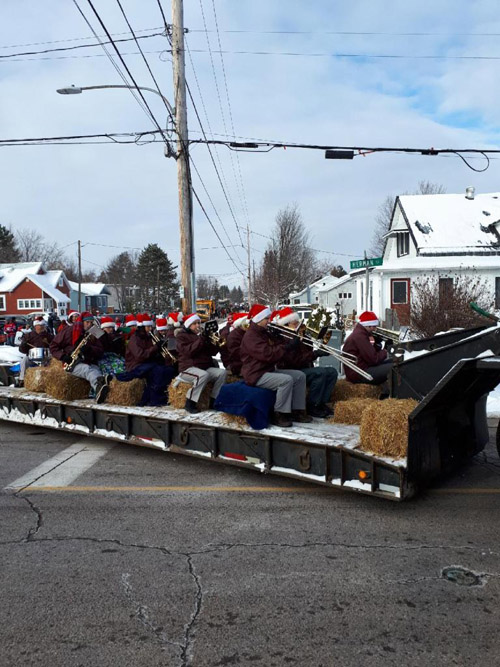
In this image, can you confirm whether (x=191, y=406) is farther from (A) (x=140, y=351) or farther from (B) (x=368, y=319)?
(B) (x=368, y=319)

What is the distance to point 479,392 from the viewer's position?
18.5 ft

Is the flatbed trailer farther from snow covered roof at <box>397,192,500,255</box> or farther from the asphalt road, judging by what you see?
snow covered roof at <box>397,192,500,255</box>

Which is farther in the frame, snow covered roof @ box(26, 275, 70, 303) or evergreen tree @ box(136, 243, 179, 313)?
evergreen tree @ box(136, 243, 179, 313)

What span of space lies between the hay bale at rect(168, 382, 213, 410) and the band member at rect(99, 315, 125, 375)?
1766 mm

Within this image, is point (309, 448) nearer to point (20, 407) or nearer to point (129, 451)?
point (129, 451)

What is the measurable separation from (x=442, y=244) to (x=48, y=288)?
152 ft

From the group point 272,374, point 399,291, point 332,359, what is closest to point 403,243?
point 399,291

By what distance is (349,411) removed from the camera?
6.33 meters

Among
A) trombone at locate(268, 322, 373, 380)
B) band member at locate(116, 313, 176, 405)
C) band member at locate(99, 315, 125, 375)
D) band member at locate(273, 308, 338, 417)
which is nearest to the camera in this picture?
trombone at locate(268, 322, 373, 380)

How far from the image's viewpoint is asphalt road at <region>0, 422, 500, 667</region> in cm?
316

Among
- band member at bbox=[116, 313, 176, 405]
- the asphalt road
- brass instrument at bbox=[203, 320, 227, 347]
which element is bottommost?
the asphalt road

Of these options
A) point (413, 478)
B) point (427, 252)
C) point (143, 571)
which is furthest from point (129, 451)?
point (427, 252)

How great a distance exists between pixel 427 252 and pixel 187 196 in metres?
15.9

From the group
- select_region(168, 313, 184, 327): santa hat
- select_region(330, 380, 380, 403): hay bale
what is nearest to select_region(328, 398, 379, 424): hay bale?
select_region(330, 380, 380, 403): hay bale
